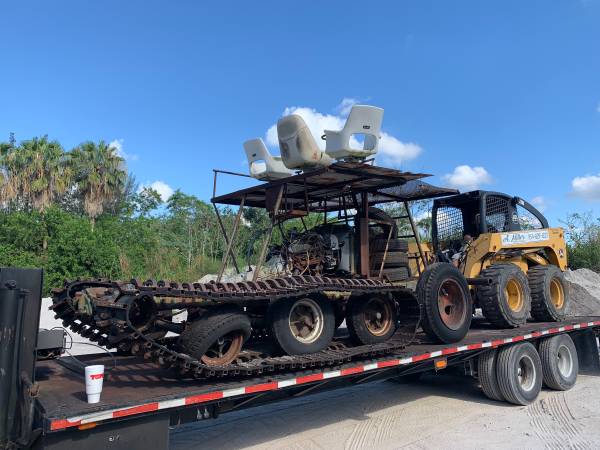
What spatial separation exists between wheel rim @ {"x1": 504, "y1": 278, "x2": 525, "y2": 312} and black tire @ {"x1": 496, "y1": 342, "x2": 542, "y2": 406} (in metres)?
0.96

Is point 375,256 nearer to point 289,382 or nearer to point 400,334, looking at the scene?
point 400,334

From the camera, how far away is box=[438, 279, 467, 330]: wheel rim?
684cm

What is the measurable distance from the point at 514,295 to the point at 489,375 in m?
1.99

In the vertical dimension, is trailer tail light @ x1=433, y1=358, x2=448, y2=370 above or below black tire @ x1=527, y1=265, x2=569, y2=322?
→ below

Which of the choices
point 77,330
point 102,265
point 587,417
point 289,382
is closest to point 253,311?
point 289,382

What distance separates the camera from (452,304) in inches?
276

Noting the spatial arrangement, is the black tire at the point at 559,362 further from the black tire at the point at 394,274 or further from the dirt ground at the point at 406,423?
the black tire at the point at 394,274

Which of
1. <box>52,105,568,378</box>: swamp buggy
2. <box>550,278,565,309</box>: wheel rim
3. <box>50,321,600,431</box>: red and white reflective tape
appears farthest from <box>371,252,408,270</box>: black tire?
<box>550,278,565,309</box>: wheel rim

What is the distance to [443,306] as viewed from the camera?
6.89 meters

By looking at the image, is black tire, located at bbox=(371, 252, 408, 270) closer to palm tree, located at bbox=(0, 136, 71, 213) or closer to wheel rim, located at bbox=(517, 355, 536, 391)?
wheel rim, located at bbox=(517, 355, 536, 391)

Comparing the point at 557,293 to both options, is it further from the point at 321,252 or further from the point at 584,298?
the point at 321,252

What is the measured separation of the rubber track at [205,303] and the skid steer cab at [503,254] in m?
2.85

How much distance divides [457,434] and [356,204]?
3168 millimetres

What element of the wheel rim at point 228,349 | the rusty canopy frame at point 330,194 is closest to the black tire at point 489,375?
the rusty canopy frame at point 330,194
